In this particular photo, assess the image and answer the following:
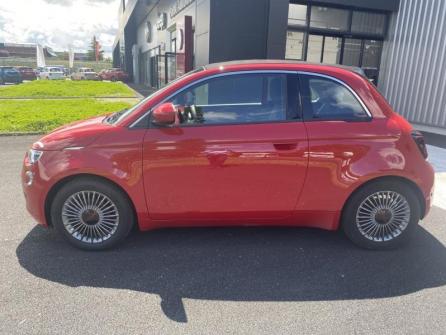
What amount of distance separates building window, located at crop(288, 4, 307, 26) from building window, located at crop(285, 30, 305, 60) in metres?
0.26

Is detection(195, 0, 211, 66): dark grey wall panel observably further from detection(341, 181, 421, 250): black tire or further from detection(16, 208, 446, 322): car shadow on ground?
detection(341, 181, 421, 250): black tire

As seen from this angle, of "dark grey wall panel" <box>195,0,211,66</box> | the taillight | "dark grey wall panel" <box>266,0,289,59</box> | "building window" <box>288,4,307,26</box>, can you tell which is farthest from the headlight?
"building window" <box>288,4,307,26</box>

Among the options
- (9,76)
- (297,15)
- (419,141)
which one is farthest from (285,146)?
(9,76)

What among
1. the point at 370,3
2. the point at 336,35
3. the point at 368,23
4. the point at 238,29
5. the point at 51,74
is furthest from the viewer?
the point at 51,74

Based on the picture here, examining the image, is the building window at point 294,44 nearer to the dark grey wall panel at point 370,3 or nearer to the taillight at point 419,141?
the dark grey wall panel at point 370,3

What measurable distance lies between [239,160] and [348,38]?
9.89 meters

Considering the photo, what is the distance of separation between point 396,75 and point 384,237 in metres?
9.04

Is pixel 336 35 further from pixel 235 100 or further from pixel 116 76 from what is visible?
pixel 116 76

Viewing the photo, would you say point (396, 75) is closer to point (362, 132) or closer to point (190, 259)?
point (362, 132)

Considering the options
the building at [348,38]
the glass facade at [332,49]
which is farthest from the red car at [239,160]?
the glass facade at [332,49]

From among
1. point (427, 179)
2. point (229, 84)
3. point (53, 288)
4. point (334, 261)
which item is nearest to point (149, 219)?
point (53, 288)

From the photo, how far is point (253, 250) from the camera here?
364 cm

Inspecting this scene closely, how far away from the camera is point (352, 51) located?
38.5 feet

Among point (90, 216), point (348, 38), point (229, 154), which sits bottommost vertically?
point (90, 216)
